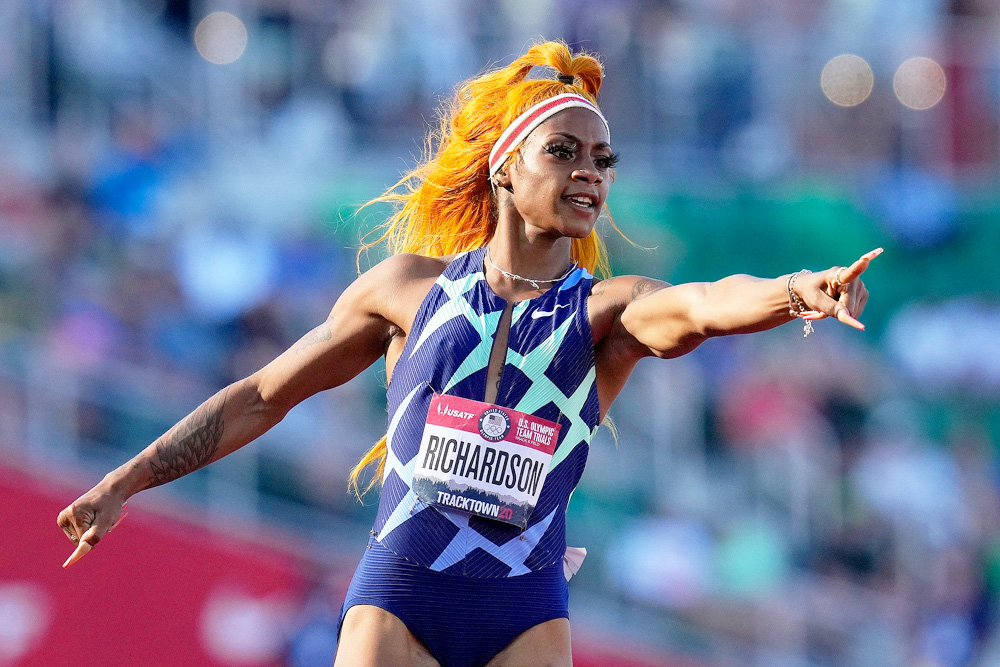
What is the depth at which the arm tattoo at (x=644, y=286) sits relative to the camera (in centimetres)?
372

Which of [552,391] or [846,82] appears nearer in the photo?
[552,391]

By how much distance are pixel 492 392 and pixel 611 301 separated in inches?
18.0

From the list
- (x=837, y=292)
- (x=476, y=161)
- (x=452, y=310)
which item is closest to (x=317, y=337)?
(x=452, y=310)

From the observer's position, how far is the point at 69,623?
7828mm

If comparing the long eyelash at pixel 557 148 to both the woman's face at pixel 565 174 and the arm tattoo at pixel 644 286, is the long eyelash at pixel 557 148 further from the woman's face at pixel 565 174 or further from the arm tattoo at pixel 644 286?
the arm tattoo at pixel 644 286

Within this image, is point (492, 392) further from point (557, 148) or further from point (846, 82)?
point (846, 82)

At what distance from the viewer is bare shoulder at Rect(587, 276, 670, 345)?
3752 mm

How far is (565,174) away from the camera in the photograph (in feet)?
12.8

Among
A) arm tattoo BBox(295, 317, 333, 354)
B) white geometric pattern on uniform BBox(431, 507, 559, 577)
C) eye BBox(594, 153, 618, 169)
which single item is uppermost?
eye BBox(594, 153, 618, 169)

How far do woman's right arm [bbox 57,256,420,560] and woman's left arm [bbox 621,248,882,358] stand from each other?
819 mm

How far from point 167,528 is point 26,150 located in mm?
3138

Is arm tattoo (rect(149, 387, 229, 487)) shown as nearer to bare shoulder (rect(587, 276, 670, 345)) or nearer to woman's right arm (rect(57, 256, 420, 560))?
woman's right arm (rect(57, 256, 420, 560))

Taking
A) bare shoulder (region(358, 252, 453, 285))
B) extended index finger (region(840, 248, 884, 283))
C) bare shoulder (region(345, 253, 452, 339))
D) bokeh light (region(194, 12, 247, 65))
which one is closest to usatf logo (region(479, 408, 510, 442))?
bare shoulder (region(345, 253, 452, 339))

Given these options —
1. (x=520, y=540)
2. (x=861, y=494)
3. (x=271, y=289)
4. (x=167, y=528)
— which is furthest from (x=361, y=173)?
(x=520, y=540)
